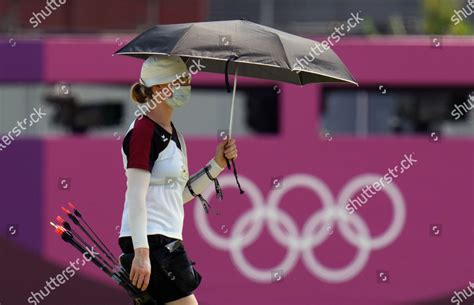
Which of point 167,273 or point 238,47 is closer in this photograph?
point 167,273

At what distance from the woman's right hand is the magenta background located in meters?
6.04

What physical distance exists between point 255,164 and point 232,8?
8.77 meters

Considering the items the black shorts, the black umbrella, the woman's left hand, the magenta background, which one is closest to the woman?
the black shorts

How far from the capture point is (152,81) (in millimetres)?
4734

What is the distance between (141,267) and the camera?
178 inches

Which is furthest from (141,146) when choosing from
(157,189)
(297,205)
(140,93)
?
(297,205)

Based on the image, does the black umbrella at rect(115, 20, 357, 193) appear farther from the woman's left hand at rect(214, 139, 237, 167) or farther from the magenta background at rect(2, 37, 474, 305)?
the magenta background at rect(2, 37, 474, 305)

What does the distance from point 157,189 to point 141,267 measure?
323 mm

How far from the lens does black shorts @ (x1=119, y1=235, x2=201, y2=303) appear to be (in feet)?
15.2

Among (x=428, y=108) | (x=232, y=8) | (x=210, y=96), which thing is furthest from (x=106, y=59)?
(x=232, y=8)

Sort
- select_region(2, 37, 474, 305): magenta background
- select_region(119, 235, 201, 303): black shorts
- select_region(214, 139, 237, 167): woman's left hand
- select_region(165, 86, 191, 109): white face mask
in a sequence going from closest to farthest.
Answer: select_region(119, 235, 201, 303): black shorts
select_region(165, 86, 191, 109): white face mask
select_region(214, 139, 237, 167): woman's left hand
select_region(2, 37, 474, 305): magenta background

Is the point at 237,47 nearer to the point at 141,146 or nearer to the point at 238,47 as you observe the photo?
the point at 238,47

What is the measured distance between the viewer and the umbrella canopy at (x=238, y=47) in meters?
4.72

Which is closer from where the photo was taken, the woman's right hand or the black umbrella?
the woman's right hand
